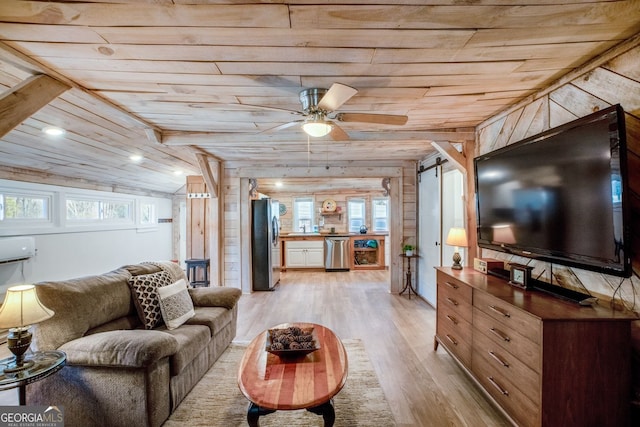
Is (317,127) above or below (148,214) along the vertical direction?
above

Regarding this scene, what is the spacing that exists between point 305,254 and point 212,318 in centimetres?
454

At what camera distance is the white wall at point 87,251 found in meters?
3.80

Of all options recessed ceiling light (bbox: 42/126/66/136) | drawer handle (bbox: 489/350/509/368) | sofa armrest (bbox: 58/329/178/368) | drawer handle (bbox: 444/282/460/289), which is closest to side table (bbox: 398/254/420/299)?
drawer handle (bbox: 444/282/460/289)

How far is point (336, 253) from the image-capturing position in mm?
6762

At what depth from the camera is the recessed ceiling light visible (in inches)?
113

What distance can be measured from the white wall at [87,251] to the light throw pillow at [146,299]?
2.67 m

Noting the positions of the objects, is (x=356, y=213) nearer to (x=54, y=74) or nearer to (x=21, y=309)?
(x=54, y=74)

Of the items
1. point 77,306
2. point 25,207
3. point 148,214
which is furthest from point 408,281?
point 148,214

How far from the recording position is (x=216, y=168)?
184 inches

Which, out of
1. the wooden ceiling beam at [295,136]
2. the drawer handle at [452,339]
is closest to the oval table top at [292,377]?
the drawer handle at [452,339]

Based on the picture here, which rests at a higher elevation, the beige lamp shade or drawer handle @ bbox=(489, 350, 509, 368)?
the beige lamp shade

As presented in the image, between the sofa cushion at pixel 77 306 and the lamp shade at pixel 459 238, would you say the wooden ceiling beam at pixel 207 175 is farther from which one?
the lamp shade at pixel 459 238

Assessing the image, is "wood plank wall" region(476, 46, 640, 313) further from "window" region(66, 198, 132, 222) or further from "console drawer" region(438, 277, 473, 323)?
"window" region(66, 198, 132, 222)

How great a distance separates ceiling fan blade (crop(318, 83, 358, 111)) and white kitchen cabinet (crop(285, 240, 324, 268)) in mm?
5080
